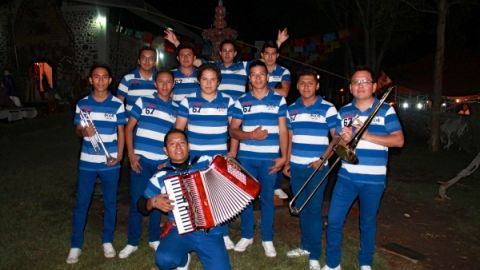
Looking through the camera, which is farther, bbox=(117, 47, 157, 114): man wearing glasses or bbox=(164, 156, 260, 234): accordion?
bbox=(117, 47, 157, 114): man wearing glasses

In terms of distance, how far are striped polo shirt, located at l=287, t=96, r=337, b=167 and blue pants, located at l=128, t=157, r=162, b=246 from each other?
162 centimetres

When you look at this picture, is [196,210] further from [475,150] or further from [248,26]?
[248,26]

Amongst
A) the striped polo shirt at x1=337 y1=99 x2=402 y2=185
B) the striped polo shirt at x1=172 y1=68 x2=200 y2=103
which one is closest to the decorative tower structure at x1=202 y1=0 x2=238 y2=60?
the striped polo shirt at x1=172 y1=68 x2=200 y2=103

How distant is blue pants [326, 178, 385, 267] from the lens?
13.2 feet

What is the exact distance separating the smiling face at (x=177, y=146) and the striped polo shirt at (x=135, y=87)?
5.08 ft

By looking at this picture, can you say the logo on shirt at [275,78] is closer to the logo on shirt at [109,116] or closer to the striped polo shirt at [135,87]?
the striped polo shirt at [135,87]

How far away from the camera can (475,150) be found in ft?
41.4

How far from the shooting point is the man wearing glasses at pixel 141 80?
511 cm

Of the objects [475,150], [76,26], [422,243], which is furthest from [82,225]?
[76,26]

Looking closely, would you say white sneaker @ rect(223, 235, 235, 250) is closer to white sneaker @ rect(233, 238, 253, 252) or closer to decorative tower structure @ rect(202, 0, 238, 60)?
white sneaker @ rect(233, 238, 253, 252)

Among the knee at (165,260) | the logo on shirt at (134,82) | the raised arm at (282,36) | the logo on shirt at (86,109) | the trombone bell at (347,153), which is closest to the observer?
the knee at (165,260)

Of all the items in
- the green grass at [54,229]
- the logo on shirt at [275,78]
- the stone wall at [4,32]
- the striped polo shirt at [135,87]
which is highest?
the stone wall at [4,32]

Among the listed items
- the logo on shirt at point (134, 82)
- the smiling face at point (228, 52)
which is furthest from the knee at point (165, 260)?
the smiling face at point (228, 52)

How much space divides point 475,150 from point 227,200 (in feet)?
39.0
